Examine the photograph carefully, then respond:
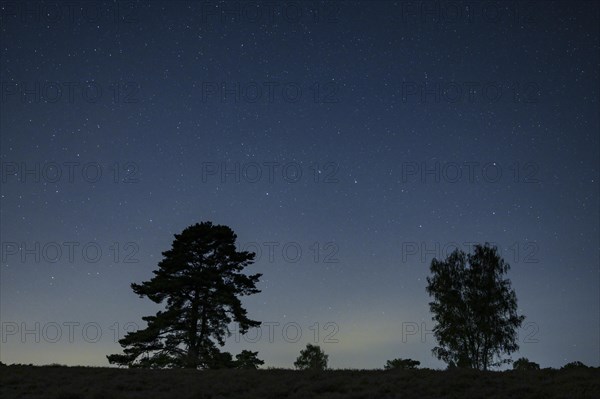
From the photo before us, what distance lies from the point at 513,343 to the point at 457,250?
30.9ft

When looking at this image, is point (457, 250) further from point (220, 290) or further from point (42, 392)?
point (42, 392)

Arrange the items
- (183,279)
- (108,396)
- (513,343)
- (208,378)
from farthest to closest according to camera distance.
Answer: (513,343) < (183,279) < (208,378) < (108,396)

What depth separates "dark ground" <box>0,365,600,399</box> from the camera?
1786 cm

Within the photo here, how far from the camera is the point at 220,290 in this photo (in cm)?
3975

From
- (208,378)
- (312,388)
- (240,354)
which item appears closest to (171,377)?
(208,378)

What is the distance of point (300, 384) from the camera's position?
1959cm

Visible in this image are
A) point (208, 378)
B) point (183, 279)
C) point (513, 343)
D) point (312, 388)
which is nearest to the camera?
point (312, 388)

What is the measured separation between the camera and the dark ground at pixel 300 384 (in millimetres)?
17859

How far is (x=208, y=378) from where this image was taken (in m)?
21.4

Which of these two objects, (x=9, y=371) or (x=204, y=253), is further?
(x=204, y=253)

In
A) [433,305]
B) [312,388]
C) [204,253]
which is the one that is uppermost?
[204,253]

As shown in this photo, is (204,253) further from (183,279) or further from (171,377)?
(171,377)

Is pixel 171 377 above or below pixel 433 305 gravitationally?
below

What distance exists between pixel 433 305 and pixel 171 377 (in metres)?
32.4
